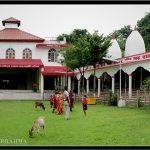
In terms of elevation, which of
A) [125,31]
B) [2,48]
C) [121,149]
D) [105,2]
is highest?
[125,31]

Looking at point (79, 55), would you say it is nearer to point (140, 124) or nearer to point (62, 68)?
point (62, 68)

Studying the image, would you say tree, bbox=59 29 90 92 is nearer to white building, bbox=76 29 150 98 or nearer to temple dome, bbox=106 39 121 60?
white building, bbox=76 29 150 98

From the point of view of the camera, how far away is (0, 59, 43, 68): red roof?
120ft

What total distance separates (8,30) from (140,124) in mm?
27056

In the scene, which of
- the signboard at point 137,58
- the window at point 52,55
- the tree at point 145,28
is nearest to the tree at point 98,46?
the signboard at point 137,58

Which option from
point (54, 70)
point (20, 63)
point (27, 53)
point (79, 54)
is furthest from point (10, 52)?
point (79, 54)

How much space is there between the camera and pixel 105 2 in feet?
24.0

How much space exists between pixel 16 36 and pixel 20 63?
3308mm

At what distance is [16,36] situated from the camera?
3956 cm

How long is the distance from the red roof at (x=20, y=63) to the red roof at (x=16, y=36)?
1.77 meters

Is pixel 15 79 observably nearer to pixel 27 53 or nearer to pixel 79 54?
pixel 27 53

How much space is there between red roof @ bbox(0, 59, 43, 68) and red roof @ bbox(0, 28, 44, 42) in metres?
1.77

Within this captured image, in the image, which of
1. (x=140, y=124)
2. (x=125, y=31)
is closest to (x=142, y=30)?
(x=125, y=31)

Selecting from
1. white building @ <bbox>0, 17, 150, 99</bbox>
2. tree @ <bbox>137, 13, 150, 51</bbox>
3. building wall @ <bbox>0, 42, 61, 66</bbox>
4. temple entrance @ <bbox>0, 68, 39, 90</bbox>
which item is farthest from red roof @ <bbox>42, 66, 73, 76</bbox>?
tree @ <bbox>137, 13, 150, 51</bbox>
